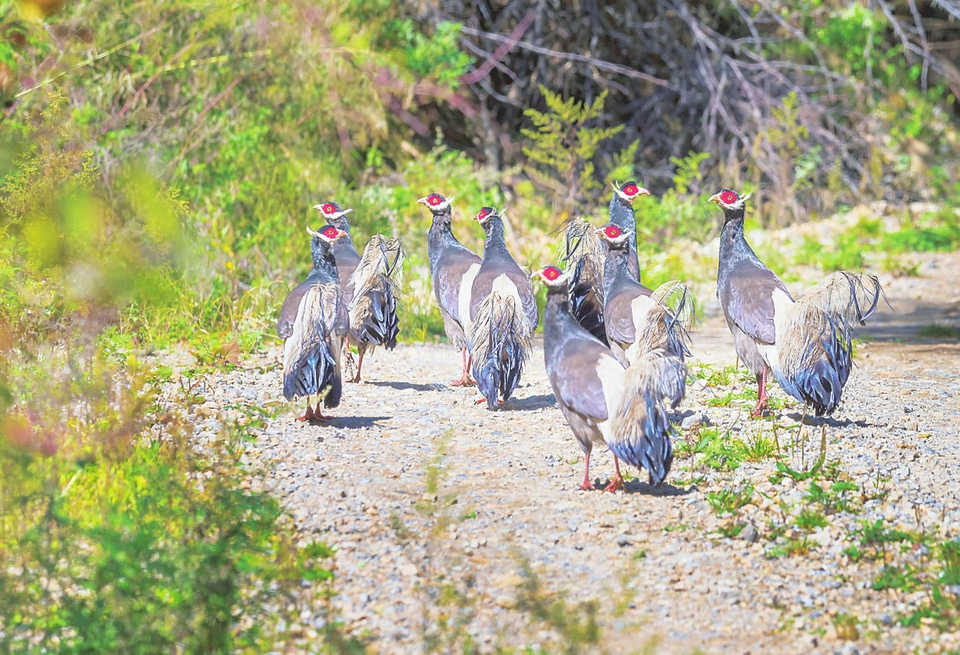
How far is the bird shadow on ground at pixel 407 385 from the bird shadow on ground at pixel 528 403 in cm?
67

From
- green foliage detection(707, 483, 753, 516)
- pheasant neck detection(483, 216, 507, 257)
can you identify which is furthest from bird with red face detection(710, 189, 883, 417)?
pheasant neck detection(483, 216, 507, 257)

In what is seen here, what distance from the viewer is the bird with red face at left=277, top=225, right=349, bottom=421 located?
6277 millimetres

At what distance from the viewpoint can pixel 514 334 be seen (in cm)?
689

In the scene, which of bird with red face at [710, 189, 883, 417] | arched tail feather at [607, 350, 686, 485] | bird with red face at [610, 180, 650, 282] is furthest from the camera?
bird with red face at [610, 180, 650, 282]

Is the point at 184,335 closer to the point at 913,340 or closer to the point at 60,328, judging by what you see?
the point at 60,328

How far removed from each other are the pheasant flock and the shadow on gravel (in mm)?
85

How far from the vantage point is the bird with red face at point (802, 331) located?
20.1 ft

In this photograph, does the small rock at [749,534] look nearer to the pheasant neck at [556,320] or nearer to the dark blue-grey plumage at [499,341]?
the pheasant neck at [556,320]

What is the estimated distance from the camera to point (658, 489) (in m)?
5.52

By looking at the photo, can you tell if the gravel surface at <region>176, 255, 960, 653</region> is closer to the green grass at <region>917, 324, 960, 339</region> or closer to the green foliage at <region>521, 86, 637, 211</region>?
the green grass at <region>917, 324, 960, 339</region>

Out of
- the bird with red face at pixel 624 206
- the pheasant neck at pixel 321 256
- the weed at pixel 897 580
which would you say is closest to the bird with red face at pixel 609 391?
the weed at pixel 897 580

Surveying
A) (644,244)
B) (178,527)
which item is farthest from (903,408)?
(644,244)

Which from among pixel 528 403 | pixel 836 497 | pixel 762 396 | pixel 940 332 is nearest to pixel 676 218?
pixel 940 332

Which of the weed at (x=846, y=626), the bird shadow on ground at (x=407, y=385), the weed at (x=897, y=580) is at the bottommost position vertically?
the weed at (x=846, y=626)
